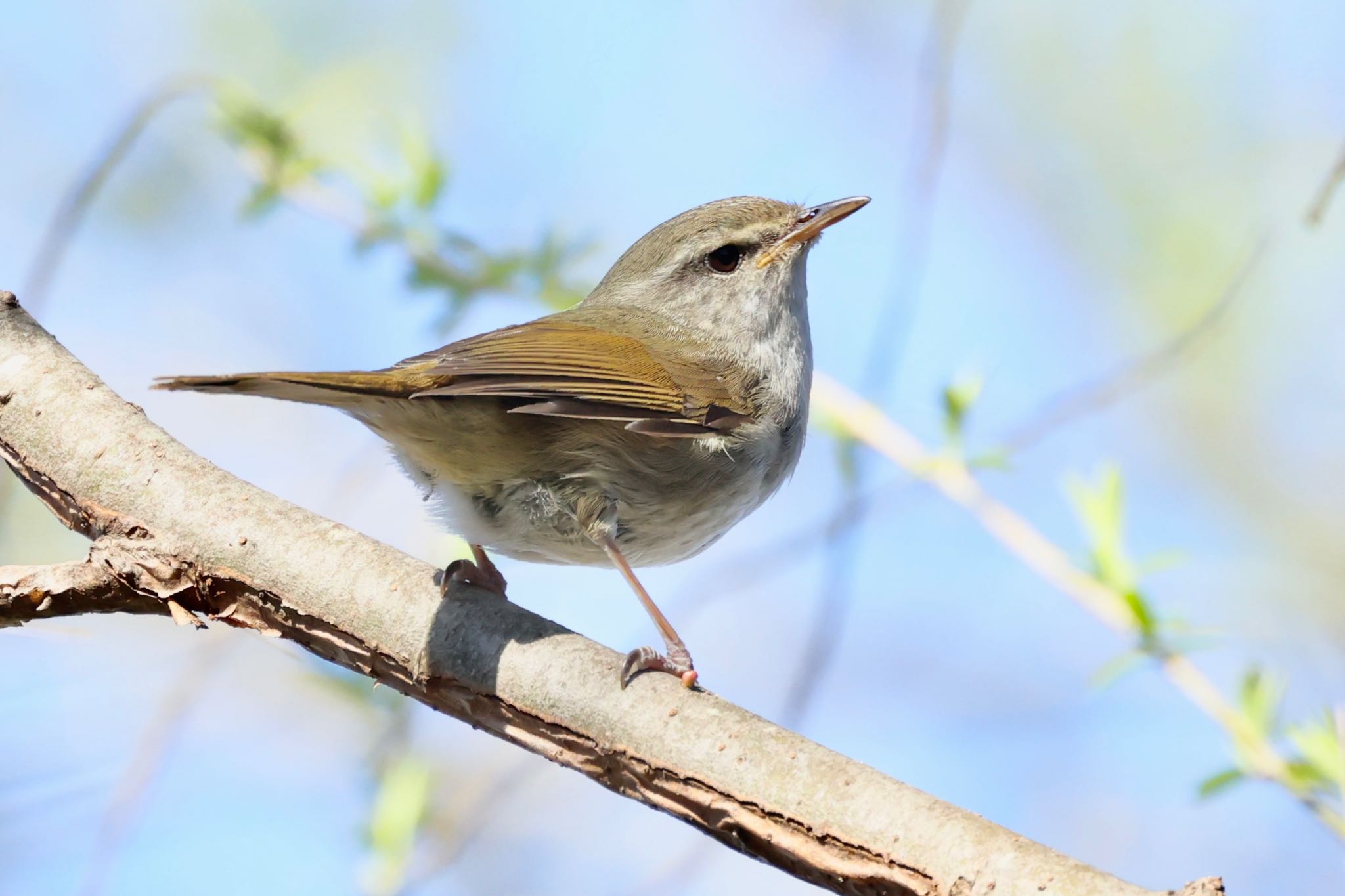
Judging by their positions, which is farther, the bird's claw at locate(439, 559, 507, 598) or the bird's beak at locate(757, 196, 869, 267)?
the bird's beak at locate(757, 196, 869, 267)

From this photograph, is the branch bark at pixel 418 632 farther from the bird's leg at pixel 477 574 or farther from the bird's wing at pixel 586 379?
the bird's wing at pixel 586 379

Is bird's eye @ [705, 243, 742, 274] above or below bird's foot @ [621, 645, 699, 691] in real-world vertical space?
above

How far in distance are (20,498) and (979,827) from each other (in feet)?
14.5

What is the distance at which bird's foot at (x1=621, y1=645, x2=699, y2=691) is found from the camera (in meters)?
2.49

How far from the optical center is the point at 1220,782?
2738 mm

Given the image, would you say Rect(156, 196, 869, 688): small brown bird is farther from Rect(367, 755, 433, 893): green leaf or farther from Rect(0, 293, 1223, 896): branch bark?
Rect(367, 755, 433, 893): green leaf

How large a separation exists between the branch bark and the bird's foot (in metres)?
0.03

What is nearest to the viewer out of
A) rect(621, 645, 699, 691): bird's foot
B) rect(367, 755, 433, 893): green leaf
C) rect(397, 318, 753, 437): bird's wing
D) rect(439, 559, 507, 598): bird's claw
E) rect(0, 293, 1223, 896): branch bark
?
rect(0, 293, 1223, 896): branch bark

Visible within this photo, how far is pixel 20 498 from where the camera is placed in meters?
4.97

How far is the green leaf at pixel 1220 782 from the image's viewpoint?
8.98ft

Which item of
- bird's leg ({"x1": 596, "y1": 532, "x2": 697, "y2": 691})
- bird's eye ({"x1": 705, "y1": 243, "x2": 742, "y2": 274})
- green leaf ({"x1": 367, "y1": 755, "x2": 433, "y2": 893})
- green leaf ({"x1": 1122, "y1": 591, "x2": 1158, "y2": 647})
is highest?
bird's eye ({"x1": 705, "y1": 243, "x2": 742, "y2": 274})

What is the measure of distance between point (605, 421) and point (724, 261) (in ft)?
3.77

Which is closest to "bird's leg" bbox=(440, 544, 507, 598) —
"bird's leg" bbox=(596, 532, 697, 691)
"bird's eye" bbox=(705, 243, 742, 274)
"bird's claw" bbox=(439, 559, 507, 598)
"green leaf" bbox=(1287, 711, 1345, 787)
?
"bird's claw" bbox=(439, 559, 507, 598)

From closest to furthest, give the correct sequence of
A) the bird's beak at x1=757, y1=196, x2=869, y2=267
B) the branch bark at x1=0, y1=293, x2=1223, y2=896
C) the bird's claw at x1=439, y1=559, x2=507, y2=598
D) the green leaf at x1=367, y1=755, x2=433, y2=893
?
the branch bark at x1=0, y1=293, x2=1223, y2=896 → the bird's claw at x1=439, y1=559, x2=507, y2=598 → the green leaf at x1=367, y1=755, x2=433, y2=893 → the bird's beak at x1=757, y1=196, x2=869, y2=267
